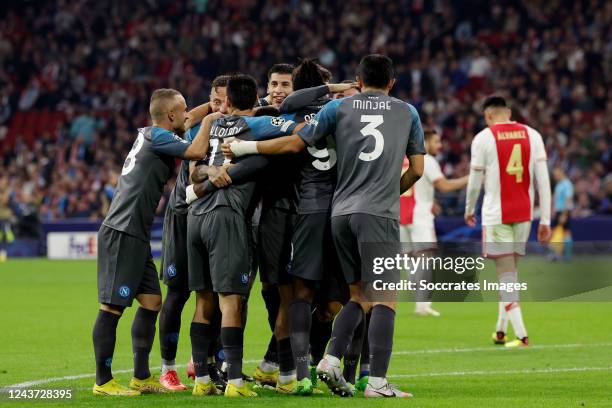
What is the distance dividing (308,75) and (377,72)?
74 centimetres

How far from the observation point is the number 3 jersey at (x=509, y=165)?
12.1 metres

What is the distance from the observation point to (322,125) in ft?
26.3

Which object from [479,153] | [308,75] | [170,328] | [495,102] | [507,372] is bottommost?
[507,372]

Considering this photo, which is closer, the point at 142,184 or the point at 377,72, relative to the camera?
the point at 377,72

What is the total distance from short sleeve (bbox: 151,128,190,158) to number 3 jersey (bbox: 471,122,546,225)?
464 cm

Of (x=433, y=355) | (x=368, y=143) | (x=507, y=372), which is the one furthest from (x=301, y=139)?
(x=433, y=355)

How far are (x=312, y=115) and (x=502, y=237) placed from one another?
4.32 m

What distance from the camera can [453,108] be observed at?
2952cm

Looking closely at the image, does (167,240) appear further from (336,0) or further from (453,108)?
(336,0)

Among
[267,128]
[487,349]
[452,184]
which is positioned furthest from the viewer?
[452,184]

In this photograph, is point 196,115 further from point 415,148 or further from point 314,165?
point 415,148

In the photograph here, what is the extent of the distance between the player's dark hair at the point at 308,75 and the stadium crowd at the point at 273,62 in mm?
17468

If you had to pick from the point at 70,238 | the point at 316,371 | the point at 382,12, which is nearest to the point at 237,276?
the point at 316,371

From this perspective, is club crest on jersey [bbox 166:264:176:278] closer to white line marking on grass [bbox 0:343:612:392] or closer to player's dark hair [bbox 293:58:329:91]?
white line marking on grass [bbox 0:343:612:392]
